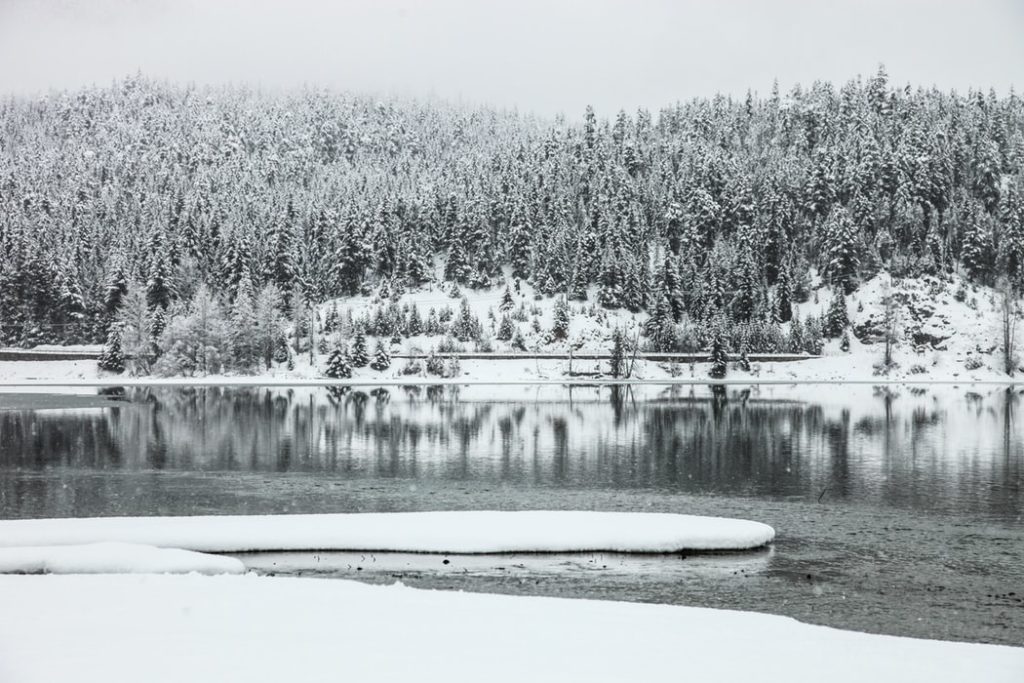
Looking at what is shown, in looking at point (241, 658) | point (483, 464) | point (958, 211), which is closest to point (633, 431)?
point (483, 464)

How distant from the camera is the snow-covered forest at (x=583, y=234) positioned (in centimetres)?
11975

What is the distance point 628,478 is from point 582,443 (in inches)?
472

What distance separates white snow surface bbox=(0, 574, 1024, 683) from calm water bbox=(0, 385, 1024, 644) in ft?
11.9

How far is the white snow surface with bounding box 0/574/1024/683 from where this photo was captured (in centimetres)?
1293

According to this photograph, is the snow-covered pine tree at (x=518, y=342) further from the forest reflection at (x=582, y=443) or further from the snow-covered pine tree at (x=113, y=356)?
the snow-covered pine tree at (x=113, y=356)

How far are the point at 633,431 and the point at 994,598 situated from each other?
36259 mm

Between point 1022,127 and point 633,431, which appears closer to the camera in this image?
point 633,431

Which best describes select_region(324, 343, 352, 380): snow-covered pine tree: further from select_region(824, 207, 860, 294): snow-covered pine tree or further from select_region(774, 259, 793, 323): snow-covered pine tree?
Answer: select_region(824, 207, 860, 294): snow-covered pine tree

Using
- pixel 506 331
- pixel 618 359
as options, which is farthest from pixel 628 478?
pixel 506 331

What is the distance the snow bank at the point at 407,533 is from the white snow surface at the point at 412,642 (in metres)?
6.62

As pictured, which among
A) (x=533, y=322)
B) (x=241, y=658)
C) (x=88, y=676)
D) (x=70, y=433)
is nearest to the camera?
(x=88, y=676)

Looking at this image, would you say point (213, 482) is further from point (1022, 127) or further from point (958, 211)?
point (1022, 127)

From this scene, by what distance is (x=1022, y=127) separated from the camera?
16438cm

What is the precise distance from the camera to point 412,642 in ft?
48.0
